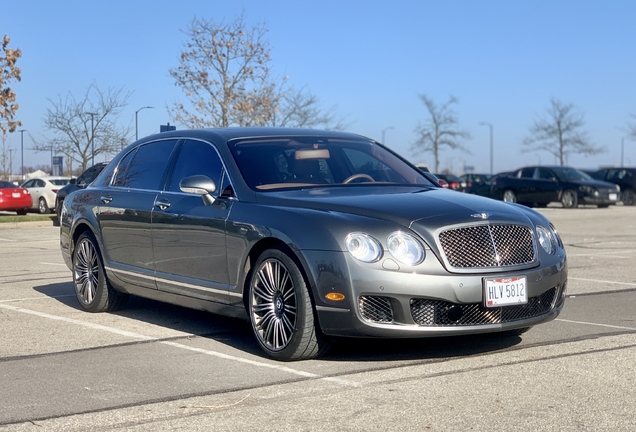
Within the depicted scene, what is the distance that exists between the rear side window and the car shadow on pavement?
1144 millimetres

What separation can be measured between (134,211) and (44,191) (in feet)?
89.2

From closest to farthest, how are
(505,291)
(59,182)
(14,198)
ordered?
1. (505,291)
2. (14,198)
3. (59,182)

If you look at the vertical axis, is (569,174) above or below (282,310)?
above

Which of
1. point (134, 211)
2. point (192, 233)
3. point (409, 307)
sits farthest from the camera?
point (134, 211)

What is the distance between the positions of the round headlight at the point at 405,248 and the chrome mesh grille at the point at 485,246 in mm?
159

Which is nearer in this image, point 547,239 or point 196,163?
point 547,239

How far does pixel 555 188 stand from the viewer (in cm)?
3362

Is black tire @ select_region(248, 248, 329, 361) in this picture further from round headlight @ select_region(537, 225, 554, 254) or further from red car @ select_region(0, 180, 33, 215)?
red car @ select_region(0, 180, 33, 215)

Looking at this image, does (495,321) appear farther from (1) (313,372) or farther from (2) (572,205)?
(2) (572,205)

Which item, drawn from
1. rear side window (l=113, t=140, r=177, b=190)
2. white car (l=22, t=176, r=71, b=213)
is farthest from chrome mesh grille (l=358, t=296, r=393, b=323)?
white car (l=22, t=176, r=71, b=213)

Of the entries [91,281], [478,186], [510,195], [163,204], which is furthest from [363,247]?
[478,186]

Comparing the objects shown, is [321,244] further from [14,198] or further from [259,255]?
[14,198]

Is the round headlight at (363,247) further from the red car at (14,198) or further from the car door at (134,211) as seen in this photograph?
the red car at (14,198)

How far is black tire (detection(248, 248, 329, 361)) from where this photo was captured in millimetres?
5711
